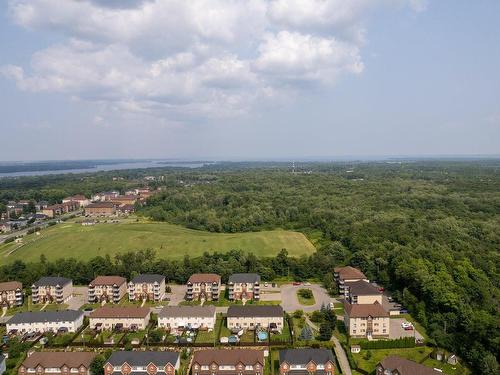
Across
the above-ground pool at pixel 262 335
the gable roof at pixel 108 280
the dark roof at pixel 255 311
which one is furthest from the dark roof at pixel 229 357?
the gable roof at pixel 108 280

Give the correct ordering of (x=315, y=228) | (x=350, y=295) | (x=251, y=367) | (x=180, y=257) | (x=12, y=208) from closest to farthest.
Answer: (x=251, y=367) → (x=350, y=295) → (x=180, y=257) → (x=315, y=228) → (x=12, y=208)

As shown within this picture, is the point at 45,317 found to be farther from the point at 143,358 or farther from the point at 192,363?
the point at 192,363

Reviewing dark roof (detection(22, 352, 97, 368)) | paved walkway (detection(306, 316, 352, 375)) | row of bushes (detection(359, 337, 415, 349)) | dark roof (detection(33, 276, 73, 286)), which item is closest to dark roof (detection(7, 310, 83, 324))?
dark roof (detection(22, 352, 97, 368))

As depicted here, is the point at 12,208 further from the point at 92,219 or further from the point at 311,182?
the point at 311,182

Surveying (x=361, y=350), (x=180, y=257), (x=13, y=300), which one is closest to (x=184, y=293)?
(x=180, y=257)

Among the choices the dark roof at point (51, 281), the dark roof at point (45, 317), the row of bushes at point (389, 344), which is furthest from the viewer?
the dark roof at point (51, 281)

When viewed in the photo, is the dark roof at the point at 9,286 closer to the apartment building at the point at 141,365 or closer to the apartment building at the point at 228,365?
the apartment building at the point at 141,365

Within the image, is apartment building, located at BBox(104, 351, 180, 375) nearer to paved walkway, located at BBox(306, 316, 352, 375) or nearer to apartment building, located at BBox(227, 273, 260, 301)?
paved walkway, located at BBox(306, 316, 352, 375)
